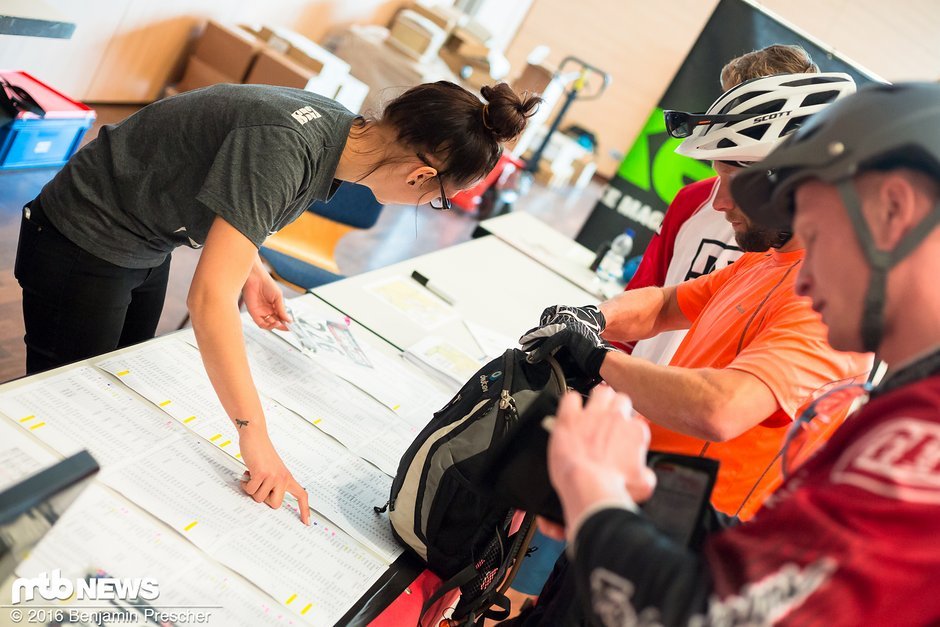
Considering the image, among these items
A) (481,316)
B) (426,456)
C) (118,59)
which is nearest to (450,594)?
(426,456)

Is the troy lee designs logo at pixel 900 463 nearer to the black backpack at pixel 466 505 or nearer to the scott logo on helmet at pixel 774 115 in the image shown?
the black backpack at pixel 466 505

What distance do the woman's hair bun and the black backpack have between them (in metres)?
0.47

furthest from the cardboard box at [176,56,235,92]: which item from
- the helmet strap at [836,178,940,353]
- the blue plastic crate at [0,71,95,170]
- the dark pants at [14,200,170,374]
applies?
the helmet strap at [836,178,940,353]

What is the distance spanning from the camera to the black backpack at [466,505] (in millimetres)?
1436

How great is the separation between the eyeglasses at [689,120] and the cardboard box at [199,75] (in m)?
4.22

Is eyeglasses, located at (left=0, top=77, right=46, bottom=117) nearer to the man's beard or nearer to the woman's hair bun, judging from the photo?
the woman's hair bun

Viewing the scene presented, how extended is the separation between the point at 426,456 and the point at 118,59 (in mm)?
4566

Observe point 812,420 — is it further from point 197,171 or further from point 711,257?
point 711,257

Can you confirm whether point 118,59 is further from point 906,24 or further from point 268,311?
point 906,24

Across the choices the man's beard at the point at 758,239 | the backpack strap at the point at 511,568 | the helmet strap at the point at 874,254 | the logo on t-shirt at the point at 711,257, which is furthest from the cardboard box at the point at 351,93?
the helmet strap at the point at 874,254

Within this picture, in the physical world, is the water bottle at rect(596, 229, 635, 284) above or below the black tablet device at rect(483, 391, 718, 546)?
below

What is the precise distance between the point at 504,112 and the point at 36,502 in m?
1.10

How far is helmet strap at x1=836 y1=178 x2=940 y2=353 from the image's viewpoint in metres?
0.77

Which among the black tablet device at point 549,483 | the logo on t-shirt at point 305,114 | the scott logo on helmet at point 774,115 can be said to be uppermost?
the scott logo on helmet at point 774,115
